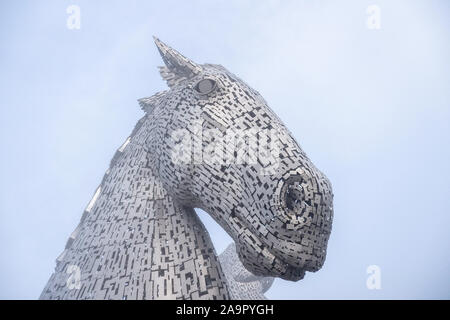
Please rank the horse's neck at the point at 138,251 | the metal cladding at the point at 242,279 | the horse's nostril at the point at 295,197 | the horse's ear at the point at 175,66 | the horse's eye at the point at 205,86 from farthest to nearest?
1. the metal cladding at the point at 242,279
2. the horse's ear at the point at 175,66
3. the horse's eye at the point at 205,86
4. the horse's neck at the point at 138,251
5. the horse's nostril at the point at 295,197

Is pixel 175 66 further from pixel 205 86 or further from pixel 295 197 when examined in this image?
pixel 295 197

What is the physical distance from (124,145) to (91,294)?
4.26 ft

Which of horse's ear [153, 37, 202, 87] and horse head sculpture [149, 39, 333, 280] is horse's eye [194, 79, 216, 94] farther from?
horse's ear [153, 37, 202, 87]

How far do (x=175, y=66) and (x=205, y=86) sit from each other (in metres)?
0.45

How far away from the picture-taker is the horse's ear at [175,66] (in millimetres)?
2432

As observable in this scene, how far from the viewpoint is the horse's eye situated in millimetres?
2234

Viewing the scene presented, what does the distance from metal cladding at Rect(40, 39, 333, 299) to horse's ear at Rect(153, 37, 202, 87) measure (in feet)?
0.03

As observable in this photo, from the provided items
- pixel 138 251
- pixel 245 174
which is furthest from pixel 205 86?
pixel 138 251

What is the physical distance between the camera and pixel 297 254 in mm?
1695

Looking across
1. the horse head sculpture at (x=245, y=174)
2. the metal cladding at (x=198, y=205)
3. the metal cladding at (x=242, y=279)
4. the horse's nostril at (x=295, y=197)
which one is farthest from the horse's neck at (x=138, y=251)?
the metal cladding at (x=242, y=279)

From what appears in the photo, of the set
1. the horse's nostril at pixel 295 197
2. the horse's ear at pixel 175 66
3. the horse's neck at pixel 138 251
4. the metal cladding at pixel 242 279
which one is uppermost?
the horse's ear at pixel 175 66

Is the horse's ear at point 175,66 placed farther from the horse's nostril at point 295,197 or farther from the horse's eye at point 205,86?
the horse's nostril at point 295,197
